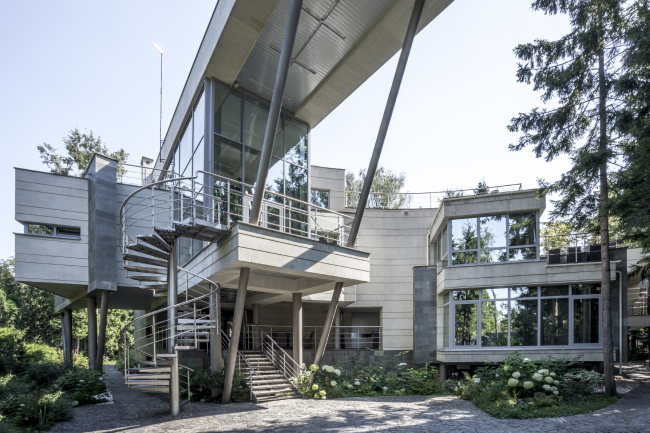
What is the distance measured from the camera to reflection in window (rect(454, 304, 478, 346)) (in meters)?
14.0

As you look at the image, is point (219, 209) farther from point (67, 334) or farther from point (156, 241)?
point (67, 334)

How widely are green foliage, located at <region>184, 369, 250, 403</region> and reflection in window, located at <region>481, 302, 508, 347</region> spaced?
7560 millimetres

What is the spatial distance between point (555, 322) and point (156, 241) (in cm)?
1174

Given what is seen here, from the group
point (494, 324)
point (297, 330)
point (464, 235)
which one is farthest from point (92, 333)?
point (494, 324)

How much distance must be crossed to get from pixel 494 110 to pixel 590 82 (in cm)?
252

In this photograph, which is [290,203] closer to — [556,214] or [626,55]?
[556,214]

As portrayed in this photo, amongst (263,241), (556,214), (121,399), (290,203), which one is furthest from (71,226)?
(556,214)

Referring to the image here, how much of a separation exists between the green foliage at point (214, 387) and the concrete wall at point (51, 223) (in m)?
5.79

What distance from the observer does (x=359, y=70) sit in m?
12.6

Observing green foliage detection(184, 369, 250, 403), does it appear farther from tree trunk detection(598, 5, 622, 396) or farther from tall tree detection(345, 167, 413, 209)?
tall tree detection(345, 167, 413, 209)

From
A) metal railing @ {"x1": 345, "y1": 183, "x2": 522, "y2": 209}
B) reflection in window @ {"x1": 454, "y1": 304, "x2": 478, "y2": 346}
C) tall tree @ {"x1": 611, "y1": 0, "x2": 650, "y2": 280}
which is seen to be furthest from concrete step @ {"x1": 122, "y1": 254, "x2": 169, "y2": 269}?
tall tree @ {"x1": 611, "y1": 0, "x2": 650, "y2": 280}

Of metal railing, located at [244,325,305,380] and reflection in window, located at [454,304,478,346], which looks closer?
metal railing, located at [244,325,305,380]

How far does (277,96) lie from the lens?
8.88 metres

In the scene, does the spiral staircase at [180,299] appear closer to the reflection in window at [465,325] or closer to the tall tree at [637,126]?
the reflection in window at [465,325]
